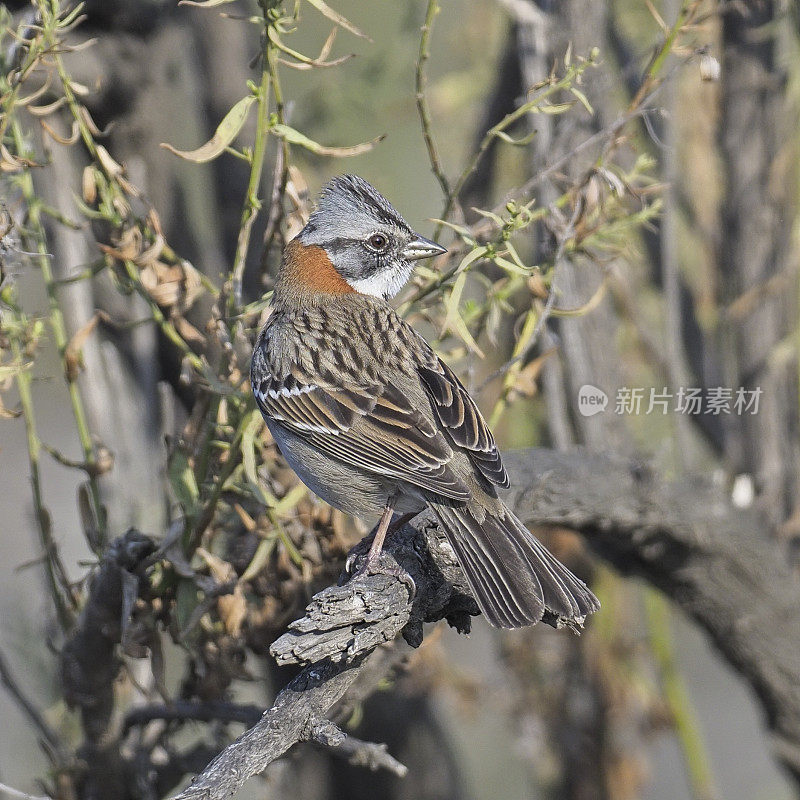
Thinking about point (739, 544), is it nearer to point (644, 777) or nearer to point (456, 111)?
point (644, 777)

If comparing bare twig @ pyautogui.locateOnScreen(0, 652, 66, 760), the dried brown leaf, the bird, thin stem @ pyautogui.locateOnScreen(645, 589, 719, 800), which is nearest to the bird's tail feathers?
the bird

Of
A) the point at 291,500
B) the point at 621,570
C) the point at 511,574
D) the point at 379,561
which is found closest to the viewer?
the point at 511,574

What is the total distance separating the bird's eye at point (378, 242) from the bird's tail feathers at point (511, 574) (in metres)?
0.93

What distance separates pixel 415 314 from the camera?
10.3 ft

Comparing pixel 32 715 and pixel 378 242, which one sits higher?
pixel 378 242

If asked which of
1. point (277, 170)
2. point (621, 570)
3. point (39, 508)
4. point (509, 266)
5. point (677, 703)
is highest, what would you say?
point (277, 170)

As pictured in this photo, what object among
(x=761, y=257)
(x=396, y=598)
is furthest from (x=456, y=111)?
(x=396, y=598)

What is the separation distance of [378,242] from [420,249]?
0.69ft

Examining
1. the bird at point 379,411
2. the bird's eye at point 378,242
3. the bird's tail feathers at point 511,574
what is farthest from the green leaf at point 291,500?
the bird's eye at point 378,242

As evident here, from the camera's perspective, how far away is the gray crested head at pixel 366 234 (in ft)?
10.3

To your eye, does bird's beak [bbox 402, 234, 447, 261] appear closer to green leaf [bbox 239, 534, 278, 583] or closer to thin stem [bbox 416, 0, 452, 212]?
thin stem [bbox 416, 0, 452, 212]

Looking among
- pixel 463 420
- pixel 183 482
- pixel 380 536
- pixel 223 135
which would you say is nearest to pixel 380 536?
pixel 380 536

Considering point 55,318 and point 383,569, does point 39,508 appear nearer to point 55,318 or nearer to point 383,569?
point 55,318

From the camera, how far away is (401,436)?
112 inches
